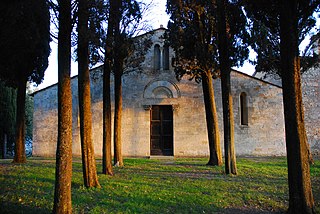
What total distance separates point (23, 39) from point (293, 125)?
786 centimetres

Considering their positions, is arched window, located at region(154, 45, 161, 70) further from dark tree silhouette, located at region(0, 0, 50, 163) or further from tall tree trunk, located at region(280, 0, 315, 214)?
tall tree trunk, located at region(280, 0, 315, 214)

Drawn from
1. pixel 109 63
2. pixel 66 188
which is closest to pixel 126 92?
pixel 109 63

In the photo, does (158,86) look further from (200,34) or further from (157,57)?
(200,34)

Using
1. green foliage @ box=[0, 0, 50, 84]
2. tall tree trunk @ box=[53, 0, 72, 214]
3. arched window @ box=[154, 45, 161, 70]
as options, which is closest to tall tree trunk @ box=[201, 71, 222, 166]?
arched window @ box=[154, 45, 161, 70]

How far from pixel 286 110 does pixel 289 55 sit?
0.97m

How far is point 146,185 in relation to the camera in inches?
283

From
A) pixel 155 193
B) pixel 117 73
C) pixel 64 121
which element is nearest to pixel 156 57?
pixel 117 73

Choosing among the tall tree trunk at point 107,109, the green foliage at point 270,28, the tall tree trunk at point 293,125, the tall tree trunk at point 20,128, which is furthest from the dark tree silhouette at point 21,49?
the green foliage at point 270,28

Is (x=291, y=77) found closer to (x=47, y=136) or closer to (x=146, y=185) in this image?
(x=146, y=185)

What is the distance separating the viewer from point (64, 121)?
4344 millimetres

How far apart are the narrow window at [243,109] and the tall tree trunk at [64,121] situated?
14250mm

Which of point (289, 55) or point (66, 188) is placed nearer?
point (66, 188)

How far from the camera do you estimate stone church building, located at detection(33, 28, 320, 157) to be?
55.1 feet

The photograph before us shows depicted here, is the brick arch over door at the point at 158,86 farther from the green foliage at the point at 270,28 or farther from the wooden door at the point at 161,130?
the green foliage at the point at 270,28
